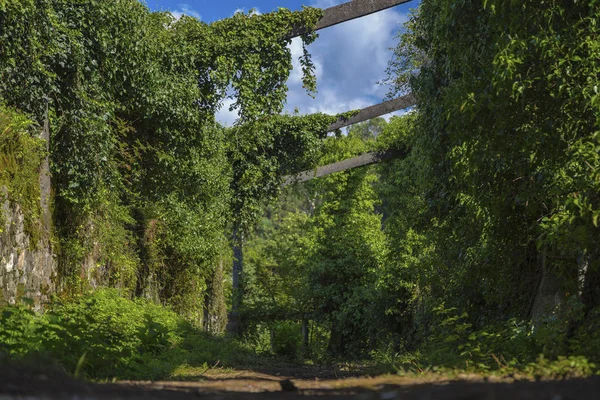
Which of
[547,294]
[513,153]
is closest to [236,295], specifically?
[547,294]

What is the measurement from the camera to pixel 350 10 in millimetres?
15102

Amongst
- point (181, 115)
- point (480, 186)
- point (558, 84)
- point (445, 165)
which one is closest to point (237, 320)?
point (181, 115)

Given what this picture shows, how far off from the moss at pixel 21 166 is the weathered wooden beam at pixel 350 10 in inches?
279

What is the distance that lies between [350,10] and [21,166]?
25.2 ft

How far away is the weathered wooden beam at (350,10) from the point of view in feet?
48.9

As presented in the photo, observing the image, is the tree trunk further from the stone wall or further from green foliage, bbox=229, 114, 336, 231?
green foliage, bbox=229, 114, 336, 231

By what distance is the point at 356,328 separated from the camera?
2708cm

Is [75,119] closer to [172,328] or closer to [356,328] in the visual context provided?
[172,328]

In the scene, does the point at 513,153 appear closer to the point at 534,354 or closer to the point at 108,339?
the point at 534,354

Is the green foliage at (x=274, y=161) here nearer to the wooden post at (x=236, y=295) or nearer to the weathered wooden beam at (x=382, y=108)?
the weathered wooden beam at (x=382, y=108)

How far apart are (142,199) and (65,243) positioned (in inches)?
124

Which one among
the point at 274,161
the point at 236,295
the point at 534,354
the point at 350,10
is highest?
the point at 274,161

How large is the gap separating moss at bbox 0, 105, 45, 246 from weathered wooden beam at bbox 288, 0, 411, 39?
709cm

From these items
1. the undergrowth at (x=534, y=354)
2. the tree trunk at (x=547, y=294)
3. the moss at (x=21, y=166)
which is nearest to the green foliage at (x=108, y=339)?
the moss at (x=21, y=166)
